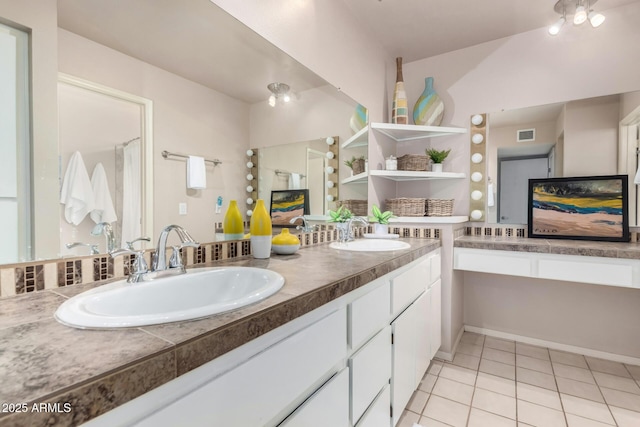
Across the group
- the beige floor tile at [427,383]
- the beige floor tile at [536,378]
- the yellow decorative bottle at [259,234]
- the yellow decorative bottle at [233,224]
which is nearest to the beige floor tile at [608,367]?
the beige floor tile at [536,378]

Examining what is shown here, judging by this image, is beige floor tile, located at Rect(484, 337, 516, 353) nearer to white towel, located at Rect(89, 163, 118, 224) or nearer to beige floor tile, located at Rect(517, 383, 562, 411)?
beige floor tile, located at Rect(517, 383, 562, 411)

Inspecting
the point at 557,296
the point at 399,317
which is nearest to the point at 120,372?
the point at 399,317

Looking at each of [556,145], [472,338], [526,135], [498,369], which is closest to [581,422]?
[498,369]

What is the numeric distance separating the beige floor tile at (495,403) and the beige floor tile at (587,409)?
0.28 meters

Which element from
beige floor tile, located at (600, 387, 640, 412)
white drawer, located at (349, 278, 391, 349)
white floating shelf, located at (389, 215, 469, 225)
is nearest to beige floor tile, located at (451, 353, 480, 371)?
beige floor tile, located at (600, 387, 640, 412)

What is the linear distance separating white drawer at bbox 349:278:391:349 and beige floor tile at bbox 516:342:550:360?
174 centimetres

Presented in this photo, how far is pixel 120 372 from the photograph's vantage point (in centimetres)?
41

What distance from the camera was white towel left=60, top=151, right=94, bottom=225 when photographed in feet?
2.64

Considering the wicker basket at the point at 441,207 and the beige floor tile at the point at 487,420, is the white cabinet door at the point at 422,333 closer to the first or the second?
the beige floor tile at the point at 487,420

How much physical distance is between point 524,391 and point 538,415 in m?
0.22

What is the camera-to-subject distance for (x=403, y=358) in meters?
1.45

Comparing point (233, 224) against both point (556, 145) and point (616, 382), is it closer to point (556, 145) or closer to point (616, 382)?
point (556, 145)

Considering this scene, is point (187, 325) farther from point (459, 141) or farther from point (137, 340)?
point (459, 141)

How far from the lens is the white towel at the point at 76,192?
0.81 m
